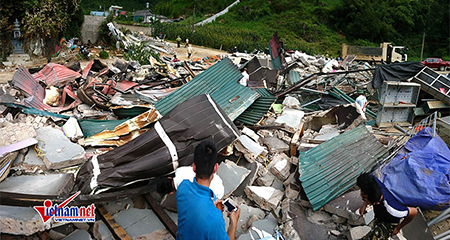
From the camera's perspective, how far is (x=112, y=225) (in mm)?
2779

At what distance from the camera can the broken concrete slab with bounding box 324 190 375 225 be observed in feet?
10.4

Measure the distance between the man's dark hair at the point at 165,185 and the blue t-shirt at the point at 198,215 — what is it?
1.17m

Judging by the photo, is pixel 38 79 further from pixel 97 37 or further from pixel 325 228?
pixel 97 37

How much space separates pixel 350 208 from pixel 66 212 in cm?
291

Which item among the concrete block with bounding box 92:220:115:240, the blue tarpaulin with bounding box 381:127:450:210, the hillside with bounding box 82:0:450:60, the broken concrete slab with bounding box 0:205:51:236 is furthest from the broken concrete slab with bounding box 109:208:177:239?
the hillside with bounding box 82:0:450:60

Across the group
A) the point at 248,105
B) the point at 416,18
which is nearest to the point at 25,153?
the point at 248,105

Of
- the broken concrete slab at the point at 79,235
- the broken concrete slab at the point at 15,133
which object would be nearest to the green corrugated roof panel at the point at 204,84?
the broken concrete slab at the point at 15,133

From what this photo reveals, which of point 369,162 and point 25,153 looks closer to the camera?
point 25,153

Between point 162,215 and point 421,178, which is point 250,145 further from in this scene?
point 421,178

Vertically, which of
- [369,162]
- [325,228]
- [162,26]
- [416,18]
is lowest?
[416,18]

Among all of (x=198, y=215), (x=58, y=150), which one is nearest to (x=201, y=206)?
(x=198, y=215)

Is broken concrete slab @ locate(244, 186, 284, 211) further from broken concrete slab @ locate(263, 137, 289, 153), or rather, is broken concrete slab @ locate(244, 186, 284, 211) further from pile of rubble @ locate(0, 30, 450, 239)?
broken concrete slab @ locate(263, 137, 289, 153)

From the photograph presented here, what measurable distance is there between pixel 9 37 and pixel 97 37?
19.3ft

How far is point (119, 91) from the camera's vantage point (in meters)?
5.93
